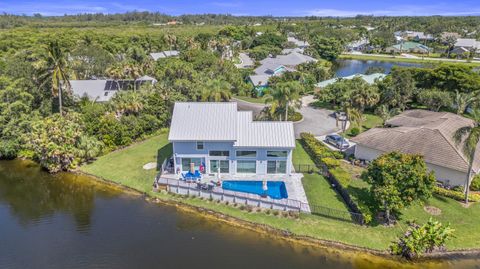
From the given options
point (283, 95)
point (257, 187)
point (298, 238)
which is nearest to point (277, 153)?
point (257, 187)

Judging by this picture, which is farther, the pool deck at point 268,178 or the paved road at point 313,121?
the paved road at point 313,121

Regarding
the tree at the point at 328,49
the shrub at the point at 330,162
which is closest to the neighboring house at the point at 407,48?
the tree at the point at 328,49

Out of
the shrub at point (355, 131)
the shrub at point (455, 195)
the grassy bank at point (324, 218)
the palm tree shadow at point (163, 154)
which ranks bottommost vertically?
the grassy bank at point (324, 218)

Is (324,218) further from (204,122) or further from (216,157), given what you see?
(204,122)

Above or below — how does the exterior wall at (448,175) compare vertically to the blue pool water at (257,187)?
above

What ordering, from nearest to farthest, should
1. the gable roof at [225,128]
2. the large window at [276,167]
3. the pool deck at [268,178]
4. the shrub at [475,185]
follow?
1. the shrub at [475,185]
2. the pool deck at [268,178]
3. the gable roof at [225,128]
4. the large window at [276,167]

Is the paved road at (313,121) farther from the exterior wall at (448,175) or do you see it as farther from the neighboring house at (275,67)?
the exterior wall at (448,175)

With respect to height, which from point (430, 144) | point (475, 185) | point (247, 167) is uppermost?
point (430, 144)
